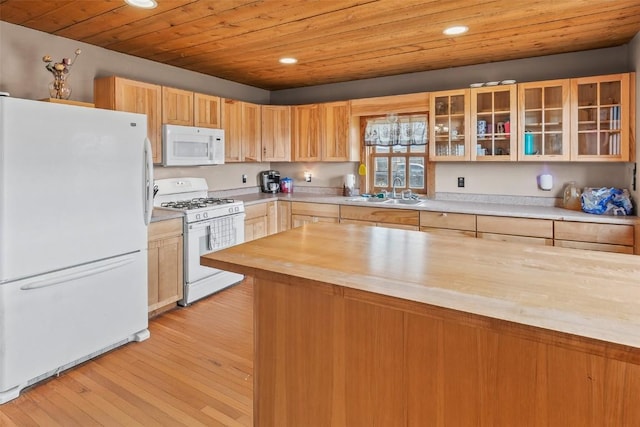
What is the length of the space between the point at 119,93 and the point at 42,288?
171 centimetres

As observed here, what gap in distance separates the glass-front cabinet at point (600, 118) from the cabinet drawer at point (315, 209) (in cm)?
230

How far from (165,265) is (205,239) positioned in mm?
455

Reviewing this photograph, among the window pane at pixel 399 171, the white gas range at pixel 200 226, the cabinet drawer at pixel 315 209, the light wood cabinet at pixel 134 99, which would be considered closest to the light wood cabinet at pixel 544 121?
the window pane at pixel 399 171

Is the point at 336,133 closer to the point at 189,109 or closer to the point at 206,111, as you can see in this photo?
the point at 206,111

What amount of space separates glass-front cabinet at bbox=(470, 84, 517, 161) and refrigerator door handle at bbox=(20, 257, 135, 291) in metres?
3.23

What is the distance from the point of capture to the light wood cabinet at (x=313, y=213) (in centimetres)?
441

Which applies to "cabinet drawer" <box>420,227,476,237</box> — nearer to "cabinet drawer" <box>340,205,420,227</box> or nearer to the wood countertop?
"cabinet drawer" <box>340,205,420,227</box>

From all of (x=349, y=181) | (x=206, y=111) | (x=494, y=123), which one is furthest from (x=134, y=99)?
(x=494, y=123)

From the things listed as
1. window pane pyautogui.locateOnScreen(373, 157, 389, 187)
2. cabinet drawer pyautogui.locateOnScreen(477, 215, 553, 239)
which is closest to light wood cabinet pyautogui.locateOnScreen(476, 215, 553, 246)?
cabinet drawer pyautogui.locateOnScreen(477, 215, 553, 239)

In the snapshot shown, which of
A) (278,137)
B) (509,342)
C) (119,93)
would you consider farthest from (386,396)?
(278,137)

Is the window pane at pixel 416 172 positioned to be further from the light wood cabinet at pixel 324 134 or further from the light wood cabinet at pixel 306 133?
the light wood cabinet at pixel 306 133

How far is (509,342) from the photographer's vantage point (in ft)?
3.83

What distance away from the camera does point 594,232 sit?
3.10 metres

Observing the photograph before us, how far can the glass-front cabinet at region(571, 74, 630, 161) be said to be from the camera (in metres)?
3.22
